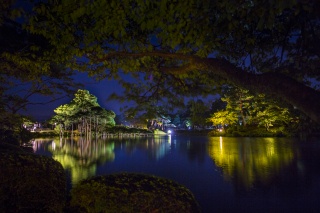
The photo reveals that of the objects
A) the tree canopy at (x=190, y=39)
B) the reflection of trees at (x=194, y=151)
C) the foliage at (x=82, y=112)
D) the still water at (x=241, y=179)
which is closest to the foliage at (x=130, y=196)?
the tree canopy at (x=190, y=39)

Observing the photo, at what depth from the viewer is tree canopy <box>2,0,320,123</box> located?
10.6 feet

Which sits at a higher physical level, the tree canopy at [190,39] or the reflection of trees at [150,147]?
the tree canopy at [190,39]

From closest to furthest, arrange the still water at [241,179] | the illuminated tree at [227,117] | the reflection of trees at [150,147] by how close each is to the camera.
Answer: the still water at [241,179], the reflection of trees at [150,147], the illuminated tree at [227,117]

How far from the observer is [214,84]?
18.4 ft

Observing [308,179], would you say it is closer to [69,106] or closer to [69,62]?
[69,62]

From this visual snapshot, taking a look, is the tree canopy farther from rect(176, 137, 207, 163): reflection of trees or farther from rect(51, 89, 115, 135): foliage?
rect(51, 89, 115, 135): foliage

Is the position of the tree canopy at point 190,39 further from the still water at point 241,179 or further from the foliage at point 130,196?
the still water at point 241,179

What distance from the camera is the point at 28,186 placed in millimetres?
4812

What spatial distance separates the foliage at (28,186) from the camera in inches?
181

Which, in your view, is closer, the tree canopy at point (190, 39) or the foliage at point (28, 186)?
the tree canopy at point (190, 39)

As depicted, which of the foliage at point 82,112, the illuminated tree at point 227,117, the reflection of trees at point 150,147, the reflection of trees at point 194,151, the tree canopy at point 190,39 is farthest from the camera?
the foliage at point 82,112

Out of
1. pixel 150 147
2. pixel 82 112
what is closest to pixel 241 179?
pixel 150 147

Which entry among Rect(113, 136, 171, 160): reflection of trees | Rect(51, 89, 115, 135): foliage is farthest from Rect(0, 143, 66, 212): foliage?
Rect(51, 89, 115, 135): foliage

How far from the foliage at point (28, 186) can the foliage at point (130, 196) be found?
0.79 m
